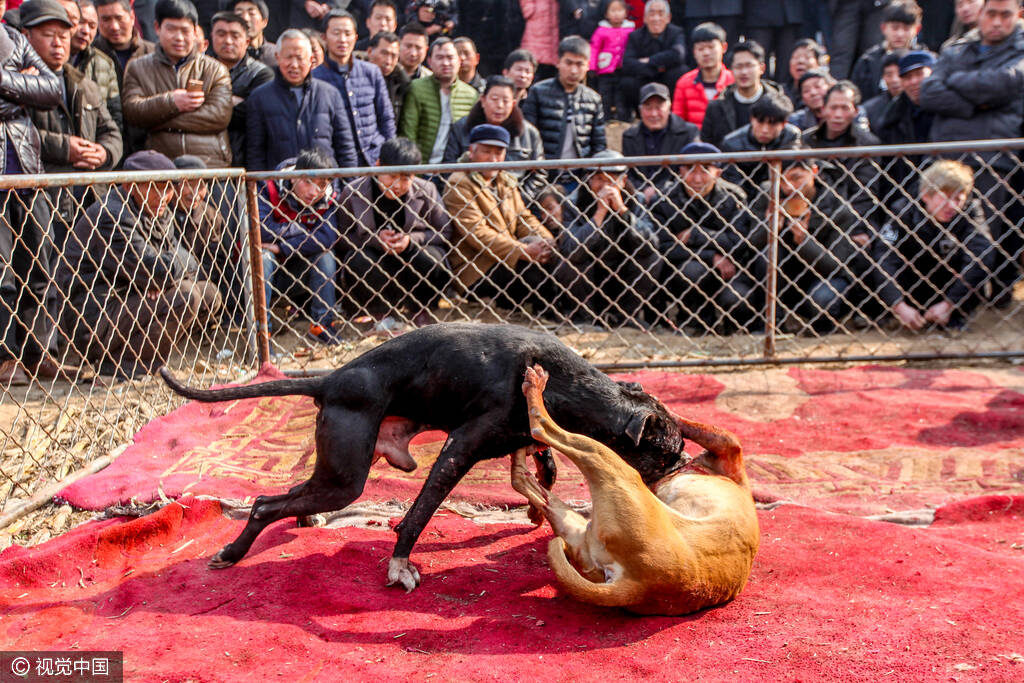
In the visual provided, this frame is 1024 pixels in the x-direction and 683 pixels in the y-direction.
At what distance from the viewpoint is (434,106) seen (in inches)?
291

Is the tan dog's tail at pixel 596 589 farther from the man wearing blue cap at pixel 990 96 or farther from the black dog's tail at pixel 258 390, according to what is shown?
the man wearing blue cap at pixel 990 96

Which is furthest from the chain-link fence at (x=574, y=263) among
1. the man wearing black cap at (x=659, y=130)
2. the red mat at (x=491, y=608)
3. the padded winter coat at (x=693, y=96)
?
the red mat at (x=491, y=608)

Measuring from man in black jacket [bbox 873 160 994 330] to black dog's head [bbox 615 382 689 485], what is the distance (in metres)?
3.58

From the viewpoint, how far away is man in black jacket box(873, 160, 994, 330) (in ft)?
20.3

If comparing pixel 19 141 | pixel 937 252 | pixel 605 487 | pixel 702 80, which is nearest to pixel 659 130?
pixel 702 80

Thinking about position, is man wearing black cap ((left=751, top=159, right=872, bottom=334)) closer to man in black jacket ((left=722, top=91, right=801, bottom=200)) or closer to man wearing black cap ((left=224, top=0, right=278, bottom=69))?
man in black jacket ((left=722, top=91, right=801, bottom=200))

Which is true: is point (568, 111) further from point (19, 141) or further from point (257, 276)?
point (19, 141)

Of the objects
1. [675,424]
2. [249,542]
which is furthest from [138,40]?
[675,424]

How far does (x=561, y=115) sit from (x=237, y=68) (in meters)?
2.49

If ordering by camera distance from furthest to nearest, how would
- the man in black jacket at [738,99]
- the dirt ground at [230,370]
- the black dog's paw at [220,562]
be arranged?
1. the man in black jacket at [738,99]
2. the dirt ground at [230,370]
3. the black dog's paw at [220,562]

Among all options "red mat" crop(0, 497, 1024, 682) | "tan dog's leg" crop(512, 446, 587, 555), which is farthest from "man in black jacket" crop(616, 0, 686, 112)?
"tan dog's leg" crop(512, 446, 587, 555)

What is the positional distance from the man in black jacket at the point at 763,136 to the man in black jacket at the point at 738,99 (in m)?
0.46

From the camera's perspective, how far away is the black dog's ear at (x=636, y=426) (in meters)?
3.01

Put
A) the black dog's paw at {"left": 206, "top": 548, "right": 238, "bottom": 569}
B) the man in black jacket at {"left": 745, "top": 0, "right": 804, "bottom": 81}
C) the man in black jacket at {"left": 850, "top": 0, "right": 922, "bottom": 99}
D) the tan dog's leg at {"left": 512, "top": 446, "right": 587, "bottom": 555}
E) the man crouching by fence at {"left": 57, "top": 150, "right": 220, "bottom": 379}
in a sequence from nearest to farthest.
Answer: the tan dog's leg at {"left": 512, "top": 446, "right": 587, "bottom": 555}, the black dog's paw at {"left": 206, "top": 548, "right": 238, "bottom": 569}, the man crouching by fence at {"left": 57, "top": 150, "right": 220, "bottom": 379}, the man in black jacket at {"left": 850, "top": 0, "right": 922, "bottom": 99}, the man in black jacket at {"left": 745, "top": 0, "right": 804, "bottom": 81}
